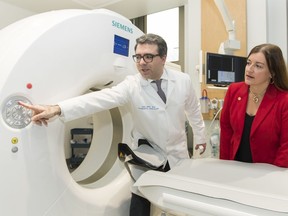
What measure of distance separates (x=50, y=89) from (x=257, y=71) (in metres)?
0.97

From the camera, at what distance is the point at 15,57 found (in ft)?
3.18

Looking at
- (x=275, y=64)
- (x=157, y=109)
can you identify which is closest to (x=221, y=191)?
(x=157, y=109)

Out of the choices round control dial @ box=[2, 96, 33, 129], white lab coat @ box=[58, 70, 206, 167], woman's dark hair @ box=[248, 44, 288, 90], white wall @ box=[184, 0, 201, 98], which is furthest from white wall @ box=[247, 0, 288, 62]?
round control dial @ box=[2, 96, 33, 129]

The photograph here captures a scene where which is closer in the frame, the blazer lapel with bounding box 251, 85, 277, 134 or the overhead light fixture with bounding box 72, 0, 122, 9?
the blazer lapel with bounding box 251, 85, 277, 134

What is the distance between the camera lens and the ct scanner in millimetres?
844

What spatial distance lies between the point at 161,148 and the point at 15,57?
0.76 m

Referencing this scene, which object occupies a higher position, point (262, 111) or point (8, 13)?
point (8, 13)

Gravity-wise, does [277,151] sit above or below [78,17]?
below

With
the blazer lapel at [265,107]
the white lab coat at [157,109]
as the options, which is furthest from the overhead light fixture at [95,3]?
the blazer lapel at [265,107]

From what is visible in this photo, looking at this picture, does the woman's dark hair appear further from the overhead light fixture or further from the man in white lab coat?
the overhead light fixture

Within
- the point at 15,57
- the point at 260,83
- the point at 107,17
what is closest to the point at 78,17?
the point at 107,17

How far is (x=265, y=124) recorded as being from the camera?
1.32 meters

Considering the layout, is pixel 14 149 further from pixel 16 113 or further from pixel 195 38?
pixel 195 38

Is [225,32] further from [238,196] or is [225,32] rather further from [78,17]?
[238,196]
